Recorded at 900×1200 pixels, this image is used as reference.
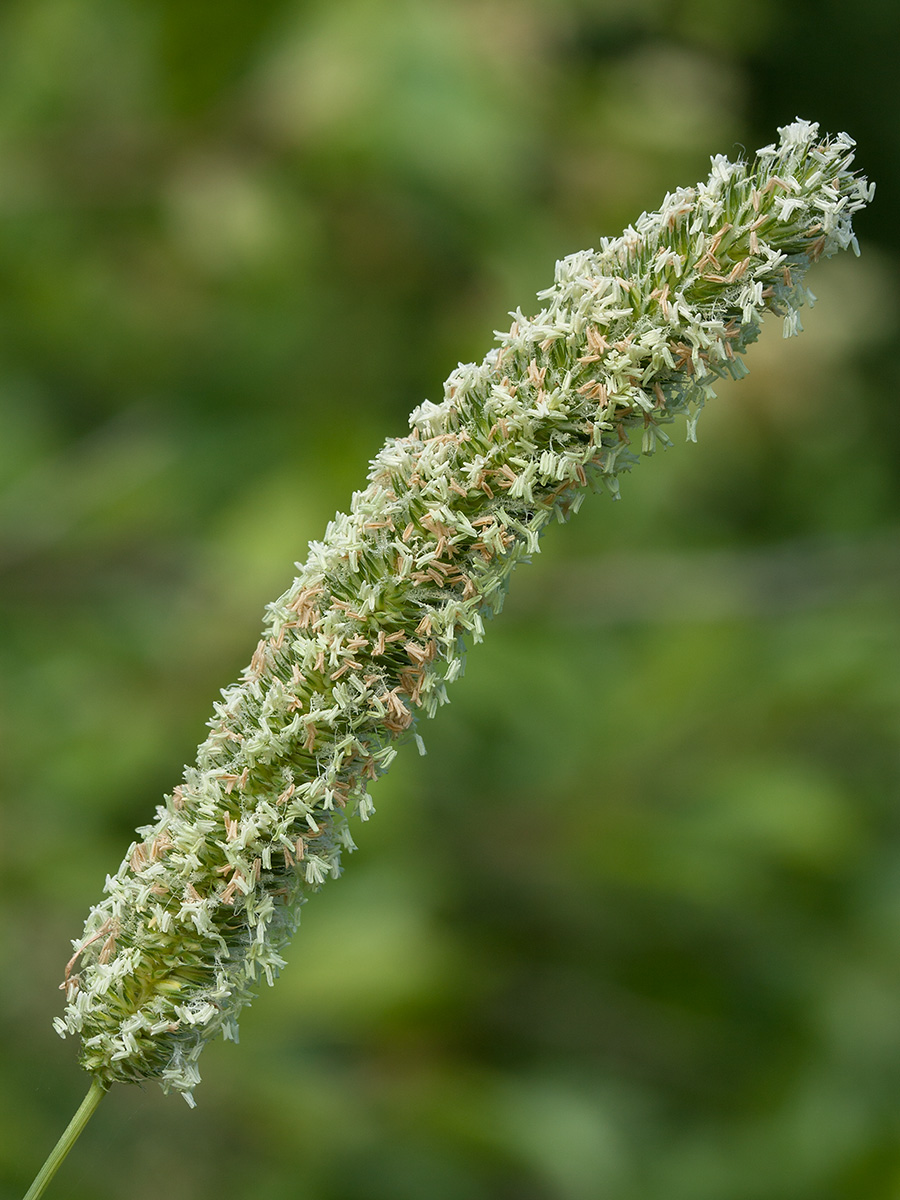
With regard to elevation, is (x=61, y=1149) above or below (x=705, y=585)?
below

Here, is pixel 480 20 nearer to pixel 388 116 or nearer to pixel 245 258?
pixel 388 116

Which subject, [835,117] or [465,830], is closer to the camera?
[465,830]

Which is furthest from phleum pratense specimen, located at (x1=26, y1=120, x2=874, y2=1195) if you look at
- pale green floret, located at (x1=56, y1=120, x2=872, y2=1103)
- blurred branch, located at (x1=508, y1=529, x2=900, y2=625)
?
blurred branch, located at (x1=508, y1=529, x2=900, y2=625)

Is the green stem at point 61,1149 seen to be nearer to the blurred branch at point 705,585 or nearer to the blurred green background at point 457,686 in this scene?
the blurred green background at point 457,686

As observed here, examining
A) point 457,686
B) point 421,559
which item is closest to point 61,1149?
point 421,559

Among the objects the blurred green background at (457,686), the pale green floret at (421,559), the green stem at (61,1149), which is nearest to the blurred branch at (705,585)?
the blurred green background at (457,686)

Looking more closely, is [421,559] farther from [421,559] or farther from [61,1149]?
[61,1149]

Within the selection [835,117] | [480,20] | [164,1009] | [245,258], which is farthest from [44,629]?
[835,117]
